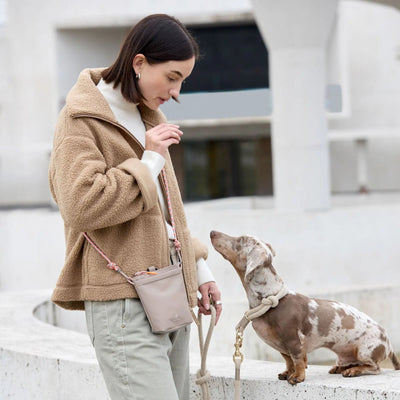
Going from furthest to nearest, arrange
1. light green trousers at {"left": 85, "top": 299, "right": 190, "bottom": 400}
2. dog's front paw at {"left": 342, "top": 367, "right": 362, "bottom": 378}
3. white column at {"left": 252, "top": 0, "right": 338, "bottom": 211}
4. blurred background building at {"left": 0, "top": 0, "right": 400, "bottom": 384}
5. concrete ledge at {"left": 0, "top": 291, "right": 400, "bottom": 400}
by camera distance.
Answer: blurred background building at {"left": 0, "top": 0, "right": 400, "bottom": 384}
white column at {"left": 252, "top": 0, "right": 338, "bottom": 211}
dog's front paw at {"left": 342, "top": 367, "right": 362, "bottom": 378}
concrete ledge at {"left": 0, "top": 291, "right": 400, "bottom": 400}
light green trousers at {"left": 85, "top": 299, "right": 190, "bottom": 400}

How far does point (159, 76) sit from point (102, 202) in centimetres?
52

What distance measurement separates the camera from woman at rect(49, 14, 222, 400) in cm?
256

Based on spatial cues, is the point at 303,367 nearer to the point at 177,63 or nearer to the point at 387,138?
the point at 177,63

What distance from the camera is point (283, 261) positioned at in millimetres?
12656

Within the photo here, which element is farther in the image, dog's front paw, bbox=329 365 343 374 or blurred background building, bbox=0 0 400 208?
blurred background building, bbox=0 0 400 208

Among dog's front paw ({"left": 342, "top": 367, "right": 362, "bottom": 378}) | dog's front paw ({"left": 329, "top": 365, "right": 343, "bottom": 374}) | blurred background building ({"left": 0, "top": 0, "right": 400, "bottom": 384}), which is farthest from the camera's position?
blurred background building ({"left": 0, "top": 0, "right": 400, "bottom": 384})

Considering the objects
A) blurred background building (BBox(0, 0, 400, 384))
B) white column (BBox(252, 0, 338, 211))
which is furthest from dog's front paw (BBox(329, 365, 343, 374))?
blurred background building (BBox(0, 0, 400, 384))

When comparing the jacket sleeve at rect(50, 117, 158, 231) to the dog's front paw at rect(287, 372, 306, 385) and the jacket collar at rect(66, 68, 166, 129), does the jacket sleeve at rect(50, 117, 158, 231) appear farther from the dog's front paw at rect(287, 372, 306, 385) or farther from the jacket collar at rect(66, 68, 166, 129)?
the dog's front paw at rect(287, 372, 306, 385)

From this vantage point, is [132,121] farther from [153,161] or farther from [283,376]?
[283,376]

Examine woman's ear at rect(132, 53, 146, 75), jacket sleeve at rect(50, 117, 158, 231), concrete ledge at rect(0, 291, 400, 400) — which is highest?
woman's ear at rect(132, 53, 146, 75)

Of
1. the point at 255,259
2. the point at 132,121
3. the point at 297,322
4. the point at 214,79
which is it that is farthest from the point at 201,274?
the point at 214,79

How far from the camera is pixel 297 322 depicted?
10.8 feet

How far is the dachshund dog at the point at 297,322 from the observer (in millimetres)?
3291

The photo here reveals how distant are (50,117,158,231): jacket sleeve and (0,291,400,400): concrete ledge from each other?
4.36 ft
